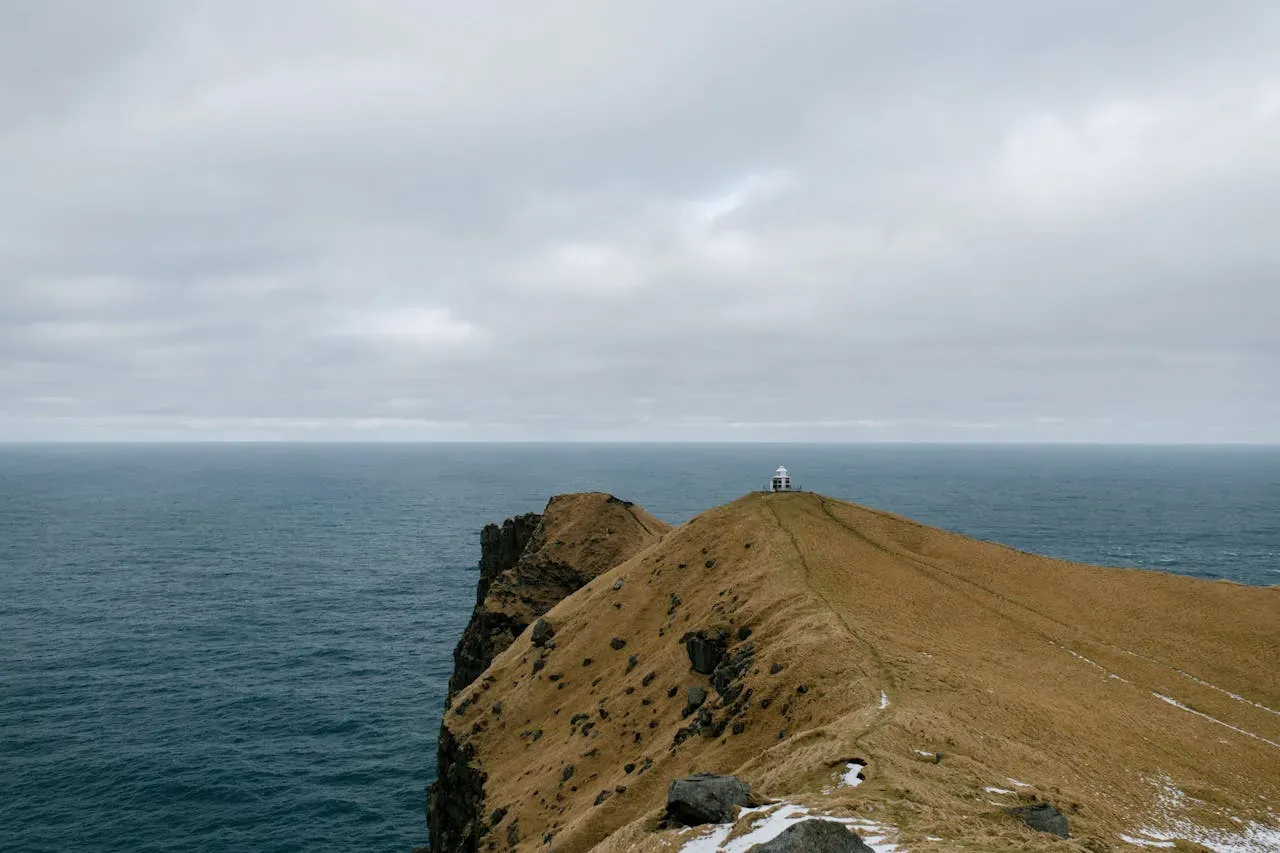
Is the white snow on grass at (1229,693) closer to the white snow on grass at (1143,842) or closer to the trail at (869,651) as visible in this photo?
the trail at (869,651)

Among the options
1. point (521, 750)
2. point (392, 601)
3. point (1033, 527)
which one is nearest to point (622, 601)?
point (521, 750)

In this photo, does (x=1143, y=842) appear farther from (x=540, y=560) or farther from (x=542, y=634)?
(x=540, y=560)

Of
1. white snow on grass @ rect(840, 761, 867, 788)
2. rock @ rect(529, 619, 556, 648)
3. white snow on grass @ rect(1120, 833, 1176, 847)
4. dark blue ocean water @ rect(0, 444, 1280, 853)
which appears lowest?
dark blue ocean water @ rect(0, 444, 1280, 853)

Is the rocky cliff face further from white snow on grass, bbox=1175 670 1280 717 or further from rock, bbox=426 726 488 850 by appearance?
white snow on grass, bbox=1175 670 1280 717

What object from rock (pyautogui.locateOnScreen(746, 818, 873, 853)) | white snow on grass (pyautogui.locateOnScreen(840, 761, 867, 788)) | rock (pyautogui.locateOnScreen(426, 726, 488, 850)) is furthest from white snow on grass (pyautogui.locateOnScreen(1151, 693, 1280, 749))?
rock (pyautogui.locateOnScreen(426, 726, 488, 850))

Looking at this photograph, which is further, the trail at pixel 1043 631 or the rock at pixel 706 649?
the rock at pixel 706 649

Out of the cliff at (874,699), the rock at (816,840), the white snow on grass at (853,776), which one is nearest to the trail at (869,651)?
the cliff at (874,699)
